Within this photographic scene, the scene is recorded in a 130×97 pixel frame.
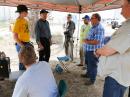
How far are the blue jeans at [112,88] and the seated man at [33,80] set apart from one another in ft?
1.90

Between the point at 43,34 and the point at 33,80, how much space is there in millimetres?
3710

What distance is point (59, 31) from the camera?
582 inches

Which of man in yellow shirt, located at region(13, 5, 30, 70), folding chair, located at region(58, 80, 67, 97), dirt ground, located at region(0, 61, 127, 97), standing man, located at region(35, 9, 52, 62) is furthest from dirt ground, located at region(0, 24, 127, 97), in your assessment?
folding chair, located at region(58, 80, 67, 97)

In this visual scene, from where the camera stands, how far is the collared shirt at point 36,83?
2.23 m

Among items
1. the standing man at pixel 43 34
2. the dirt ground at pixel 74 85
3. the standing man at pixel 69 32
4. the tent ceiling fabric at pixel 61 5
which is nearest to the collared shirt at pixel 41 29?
the standing man at pixel 43 34

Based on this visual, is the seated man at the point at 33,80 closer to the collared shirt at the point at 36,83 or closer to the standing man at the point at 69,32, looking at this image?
the collared shirt at the point at 36,83

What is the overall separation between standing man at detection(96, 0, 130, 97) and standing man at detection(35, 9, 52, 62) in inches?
131

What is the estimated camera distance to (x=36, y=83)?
228cm

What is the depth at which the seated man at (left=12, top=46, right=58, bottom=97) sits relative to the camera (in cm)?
223

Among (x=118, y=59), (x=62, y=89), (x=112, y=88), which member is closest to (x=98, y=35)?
(x=112, y=88)

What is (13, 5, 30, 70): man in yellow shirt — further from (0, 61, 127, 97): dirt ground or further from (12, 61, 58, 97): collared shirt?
(12, 61, 58, 97): collared shirt

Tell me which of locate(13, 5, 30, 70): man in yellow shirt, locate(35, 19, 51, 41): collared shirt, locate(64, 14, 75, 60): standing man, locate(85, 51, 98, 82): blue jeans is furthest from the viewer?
locate(64, 14, 75, 60): standing man

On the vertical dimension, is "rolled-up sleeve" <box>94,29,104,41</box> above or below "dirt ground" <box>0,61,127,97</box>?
above

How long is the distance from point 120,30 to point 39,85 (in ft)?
2.91
